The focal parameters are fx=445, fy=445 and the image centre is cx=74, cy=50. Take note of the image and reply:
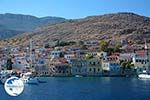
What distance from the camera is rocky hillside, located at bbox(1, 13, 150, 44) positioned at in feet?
292

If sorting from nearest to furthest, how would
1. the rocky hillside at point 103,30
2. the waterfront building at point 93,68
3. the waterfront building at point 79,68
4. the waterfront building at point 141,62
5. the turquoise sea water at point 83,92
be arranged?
the turquoise sea water at point 83,92 → the waterfront building at point 141,62 → the waterfront building at point 93,68 → the waterfront building at point 79,68 → the rocky hillside at point 103,30

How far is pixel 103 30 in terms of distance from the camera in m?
97.8

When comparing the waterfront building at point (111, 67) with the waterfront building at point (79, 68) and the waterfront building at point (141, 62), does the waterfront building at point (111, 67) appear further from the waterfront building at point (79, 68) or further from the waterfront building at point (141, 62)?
the waterfront building at point (79, 68)

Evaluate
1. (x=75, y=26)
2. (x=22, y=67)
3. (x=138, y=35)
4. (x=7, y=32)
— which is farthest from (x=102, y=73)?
(x=7, y=32)

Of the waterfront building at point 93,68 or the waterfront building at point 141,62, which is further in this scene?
the waterfront building at point 93,68

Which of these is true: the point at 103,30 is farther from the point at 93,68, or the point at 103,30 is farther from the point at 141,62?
the point at 141,62

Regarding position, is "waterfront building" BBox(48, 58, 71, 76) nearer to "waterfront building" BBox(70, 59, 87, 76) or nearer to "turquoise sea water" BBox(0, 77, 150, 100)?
"waterfront building" BBox(70, 59, 87, 76)

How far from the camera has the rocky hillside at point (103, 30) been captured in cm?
8912

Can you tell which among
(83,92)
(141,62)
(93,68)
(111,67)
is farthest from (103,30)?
(83,92)

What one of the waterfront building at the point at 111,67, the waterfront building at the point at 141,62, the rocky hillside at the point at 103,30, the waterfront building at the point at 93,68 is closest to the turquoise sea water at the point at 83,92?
the waterfront building at the point at 141,62

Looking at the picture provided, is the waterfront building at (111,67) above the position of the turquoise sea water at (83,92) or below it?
above

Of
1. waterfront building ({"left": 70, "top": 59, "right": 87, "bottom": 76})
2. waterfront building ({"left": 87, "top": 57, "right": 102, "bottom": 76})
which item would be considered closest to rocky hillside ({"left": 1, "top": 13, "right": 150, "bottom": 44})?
waterfront building ({"left": 87, "top": 57, "right": 102, "bottom": 76})

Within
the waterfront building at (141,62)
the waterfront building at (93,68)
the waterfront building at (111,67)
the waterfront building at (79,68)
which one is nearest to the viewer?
the waterfront building at (141,62)

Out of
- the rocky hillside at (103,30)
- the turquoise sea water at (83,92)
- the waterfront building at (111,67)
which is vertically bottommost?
the turquoise sea water at (83,92)
